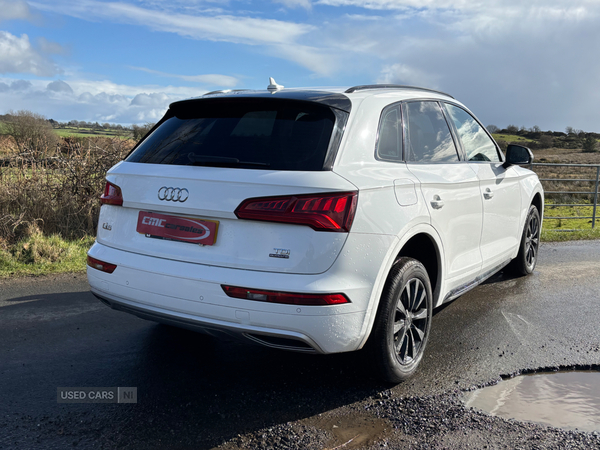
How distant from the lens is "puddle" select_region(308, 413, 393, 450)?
2.81 meters

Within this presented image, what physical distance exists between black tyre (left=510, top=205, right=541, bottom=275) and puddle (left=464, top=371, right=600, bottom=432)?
2.62 m

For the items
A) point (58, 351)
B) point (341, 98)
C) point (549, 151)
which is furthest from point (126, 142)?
point (549, 151)

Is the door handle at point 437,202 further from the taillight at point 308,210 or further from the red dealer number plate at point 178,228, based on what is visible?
the red dealer number plate at point 178,228

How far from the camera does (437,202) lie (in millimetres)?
3693

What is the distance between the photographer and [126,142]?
367 inches

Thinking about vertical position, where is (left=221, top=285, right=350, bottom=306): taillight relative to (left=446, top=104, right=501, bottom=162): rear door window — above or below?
below

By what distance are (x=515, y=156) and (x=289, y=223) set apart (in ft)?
11.1

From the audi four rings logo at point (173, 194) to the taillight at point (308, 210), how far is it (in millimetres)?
390

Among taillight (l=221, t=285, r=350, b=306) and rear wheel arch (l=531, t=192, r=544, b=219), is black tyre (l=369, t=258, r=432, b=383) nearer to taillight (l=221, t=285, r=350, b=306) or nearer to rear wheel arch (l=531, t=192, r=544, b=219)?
taillight (l=221, t=285, r=350, b=306)

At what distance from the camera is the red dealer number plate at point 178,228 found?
3.00m

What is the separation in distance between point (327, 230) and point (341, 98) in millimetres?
956

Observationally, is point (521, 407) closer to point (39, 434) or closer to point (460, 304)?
→ point (460, 304)

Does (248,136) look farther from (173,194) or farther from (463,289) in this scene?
(463,289)

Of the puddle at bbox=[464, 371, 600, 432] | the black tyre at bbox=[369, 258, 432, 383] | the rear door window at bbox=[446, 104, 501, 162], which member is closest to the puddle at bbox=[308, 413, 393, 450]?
the black tyre at bbox=[369, 258, 432, 383]
